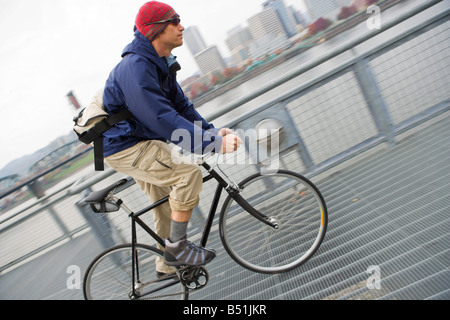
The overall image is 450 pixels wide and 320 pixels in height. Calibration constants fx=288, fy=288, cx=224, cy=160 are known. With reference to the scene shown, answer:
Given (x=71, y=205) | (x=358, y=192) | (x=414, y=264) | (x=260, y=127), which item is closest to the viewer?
(x=414, y=264)

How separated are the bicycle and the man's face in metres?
0.87

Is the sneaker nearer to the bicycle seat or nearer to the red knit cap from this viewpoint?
the bicycle seat

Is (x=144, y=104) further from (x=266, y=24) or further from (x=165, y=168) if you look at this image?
(x=266, y=24)

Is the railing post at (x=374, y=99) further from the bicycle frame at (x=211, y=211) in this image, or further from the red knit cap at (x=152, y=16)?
the red knit cap at (x=152, y=16)

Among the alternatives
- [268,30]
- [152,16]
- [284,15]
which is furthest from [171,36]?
[284,15]

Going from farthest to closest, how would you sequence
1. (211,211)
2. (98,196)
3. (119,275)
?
(119,275) → (211,211) → (98,196)

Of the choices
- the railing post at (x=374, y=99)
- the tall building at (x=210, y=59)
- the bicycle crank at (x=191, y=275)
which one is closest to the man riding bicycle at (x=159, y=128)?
the bicycle crank at (x=191, y=275)

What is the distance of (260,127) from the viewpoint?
Result: 9.41 feet

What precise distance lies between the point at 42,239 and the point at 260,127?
9.66ft

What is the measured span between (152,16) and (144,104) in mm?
524

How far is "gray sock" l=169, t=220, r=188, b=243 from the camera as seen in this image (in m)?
1.97

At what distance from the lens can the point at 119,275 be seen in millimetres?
2291
